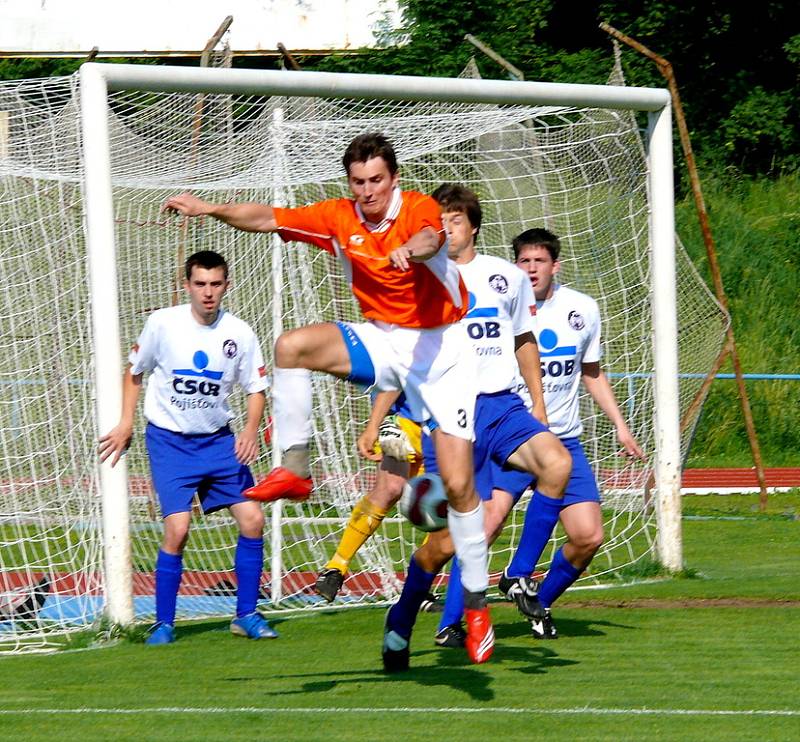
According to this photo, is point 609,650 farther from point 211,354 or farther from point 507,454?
point 211,354

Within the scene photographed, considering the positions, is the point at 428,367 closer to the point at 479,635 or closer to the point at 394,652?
the point at 479,635

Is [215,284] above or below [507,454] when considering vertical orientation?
above

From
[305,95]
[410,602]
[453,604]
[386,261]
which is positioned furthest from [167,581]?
[305,95]

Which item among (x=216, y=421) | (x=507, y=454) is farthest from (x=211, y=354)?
(x=507, y=454)

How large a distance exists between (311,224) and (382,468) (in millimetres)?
2056

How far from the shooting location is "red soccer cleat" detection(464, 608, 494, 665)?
611 centimetres

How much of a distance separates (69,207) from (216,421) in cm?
173

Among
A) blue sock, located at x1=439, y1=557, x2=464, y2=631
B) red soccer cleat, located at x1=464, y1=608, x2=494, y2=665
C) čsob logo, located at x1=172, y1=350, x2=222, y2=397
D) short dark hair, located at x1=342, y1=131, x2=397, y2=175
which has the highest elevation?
short dark hair, located at x1=342, y1=131, x2=397, y2=175

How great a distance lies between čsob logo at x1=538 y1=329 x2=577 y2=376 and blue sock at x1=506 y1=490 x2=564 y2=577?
0.78 metres

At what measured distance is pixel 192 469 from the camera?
7988mm

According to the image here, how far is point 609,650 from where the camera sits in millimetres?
7203

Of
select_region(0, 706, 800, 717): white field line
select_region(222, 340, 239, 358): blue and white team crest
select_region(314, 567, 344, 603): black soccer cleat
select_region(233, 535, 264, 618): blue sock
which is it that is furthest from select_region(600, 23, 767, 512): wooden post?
select_region(0, 706, 800, 717): white field line

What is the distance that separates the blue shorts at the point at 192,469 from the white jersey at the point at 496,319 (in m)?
1.56

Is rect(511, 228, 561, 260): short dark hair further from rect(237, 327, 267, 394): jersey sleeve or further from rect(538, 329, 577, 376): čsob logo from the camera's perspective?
rect(237, 327, 267, 394): jersey sleeve
